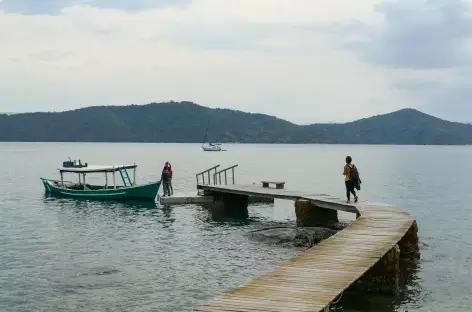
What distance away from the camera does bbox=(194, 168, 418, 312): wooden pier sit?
11805 mm

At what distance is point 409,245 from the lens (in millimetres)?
23562

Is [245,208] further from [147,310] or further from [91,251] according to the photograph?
[147,310]

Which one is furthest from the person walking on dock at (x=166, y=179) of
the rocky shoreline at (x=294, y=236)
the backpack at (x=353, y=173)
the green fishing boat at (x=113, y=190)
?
the backpack at (x=353, y=173)

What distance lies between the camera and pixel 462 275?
21.2 m

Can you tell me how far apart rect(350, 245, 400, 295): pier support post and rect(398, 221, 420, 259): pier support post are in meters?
5.68

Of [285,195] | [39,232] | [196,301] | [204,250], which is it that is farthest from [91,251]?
[285,195]

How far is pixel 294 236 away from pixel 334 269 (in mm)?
11985

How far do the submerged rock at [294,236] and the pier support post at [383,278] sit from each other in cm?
765

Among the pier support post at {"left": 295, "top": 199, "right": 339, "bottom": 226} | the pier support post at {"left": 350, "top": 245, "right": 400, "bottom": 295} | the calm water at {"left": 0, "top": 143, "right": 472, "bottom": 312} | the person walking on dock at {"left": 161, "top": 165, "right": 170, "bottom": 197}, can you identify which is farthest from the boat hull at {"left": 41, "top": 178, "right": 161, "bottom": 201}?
the pier support post at {"left": 350, "top": 245, "right": 400, "bottom": 295}

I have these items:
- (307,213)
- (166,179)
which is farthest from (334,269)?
(166,179)

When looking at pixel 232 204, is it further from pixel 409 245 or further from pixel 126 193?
pixel 409 245

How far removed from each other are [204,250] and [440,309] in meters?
11.6

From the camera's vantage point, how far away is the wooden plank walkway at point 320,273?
1169 cm

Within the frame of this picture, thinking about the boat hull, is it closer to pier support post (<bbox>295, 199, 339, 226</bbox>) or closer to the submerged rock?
pier support post (<bbox>295, 199, 339, 226</bbox>)
